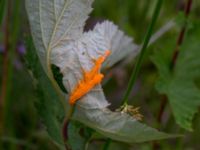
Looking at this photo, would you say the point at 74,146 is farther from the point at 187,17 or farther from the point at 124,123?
the point at 187,17

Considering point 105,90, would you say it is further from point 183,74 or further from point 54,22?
point 54,22

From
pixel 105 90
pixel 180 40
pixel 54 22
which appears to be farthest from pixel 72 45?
pixel 105 90

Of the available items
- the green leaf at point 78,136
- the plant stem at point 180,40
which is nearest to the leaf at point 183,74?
the plant stem at point 180,40

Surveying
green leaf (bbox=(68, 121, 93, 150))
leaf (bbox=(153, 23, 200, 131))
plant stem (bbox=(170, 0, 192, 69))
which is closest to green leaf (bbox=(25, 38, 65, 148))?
green leaf (bbox=(68, 121, 93, 150))

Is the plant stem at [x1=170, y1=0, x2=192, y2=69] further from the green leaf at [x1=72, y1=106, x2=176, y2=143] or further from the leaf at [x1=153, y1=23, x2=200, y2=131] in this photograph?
the green leaf at [x1=72, y1=106, x2=176, y2=143]

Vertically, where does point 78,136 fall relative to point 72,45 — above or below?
below

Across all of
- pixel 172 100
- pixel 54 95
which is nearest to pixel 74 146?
pixel 54 95
